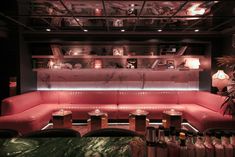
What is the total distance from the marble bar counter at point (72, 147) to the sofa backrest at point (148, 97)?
4485 mm

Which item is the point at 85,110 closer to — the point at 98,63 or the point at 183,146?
the point at 98,63

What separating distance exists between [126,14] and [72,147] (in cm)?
342

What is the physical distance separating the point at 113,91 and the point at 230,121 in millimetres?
3289

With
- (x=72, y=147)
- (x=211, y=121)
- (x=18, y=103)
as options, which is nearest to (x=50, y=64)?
(x=18, y=103)

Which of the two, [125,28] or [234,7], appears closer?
[234,7]

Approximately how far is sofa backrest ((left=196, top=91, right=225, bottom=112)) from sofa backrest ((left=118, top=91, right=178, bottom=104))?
69 centimetres

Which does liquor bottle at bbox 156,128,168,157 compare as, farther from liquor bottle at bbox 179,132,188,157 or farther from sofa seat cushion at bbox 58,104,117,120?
sofa seat cushion at bbox 58,104,117,120

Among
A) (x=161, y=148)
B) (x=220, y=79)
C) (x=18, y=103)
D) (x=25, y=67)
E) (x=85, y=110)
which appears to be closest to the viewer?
(x=161, y=148)

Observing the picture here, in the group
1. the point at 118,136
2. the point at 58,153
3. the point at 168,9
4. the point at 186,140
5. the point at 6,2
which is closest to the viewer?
the point at 186,140

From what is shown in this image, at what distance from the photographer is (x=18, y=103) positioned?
489 cm

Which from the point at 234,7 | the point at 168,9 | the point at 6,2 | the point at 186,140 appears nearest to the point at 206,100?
the point at 234,7

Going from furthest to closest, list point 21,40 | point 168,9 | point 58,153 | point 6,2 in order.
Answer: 1. point 21,40
2. point 6,2
3. point 168,9
4. point 58,153

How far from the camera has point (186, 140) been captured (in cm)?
118

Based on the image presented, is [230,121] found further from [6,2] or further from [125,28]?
[6,2]
